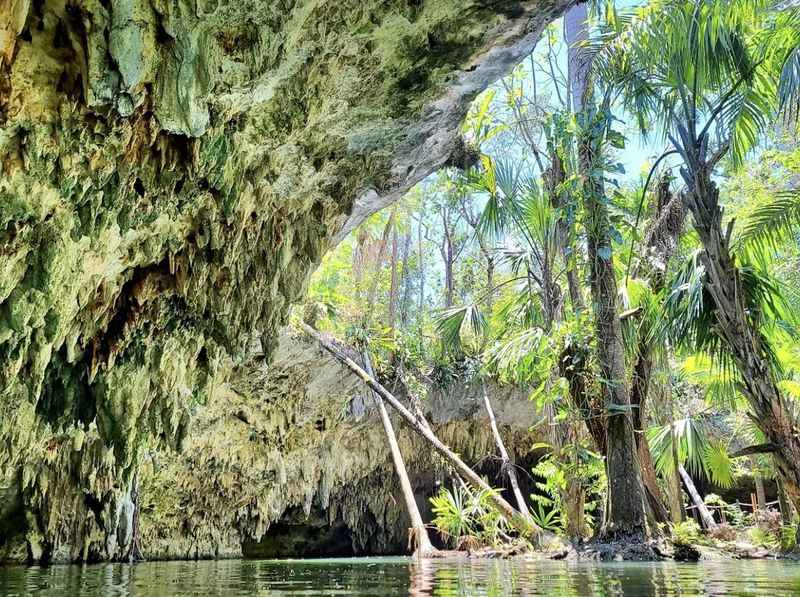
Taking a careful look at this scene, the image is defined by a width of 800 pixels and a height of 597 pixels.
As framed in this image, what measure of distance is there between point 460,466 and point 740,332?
4.48m

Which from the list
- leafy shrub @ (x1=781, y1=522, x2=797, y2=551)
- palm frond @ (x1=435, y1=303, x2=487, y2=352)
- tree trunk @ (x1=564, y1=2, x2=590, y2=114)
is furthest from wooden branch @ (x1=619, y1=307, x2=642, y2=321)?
leafy shrub @ (x1=781, y1=522, x2=797, y2=551)

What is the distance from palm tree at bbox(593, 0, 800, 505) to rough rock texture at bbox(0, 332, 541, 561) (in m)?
6.01

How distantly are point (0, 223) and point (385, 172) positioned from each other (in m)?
3.73

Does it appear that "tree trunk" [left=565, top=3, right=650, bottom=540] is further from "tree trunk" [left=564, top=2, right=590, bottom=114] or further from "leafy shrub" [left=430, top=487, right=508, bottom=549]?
"leafy shrub" [left=430, top=487, right=508, bottom=549]

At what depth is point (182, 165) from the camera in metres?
4.40

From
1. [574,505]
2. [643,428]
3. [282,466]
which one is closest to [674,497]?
[574,505]

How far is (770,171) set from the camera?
12.9m

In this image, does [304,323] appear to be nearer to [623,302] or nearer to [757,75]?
[623,302]

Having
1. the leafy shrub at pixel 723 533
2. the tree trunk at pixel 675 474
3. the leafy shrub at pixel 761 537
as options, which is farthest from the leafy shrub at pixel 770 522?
the tree trunk at pixel 675 474

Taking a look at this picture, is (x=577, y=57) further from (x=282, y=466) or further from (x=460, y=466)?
(x=282, y=466)

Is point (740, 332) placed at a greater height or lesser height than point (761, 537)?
greater

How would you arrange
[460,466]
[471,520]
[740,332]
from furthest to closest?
[471,520] < [460,466] < [740,332]

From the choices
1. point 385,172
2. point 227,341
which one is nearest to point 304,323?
point 227,341

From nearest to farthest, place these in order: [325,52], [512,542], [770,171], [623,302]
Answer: [325,52]
[623,302]
[512,542]
[770,171]
